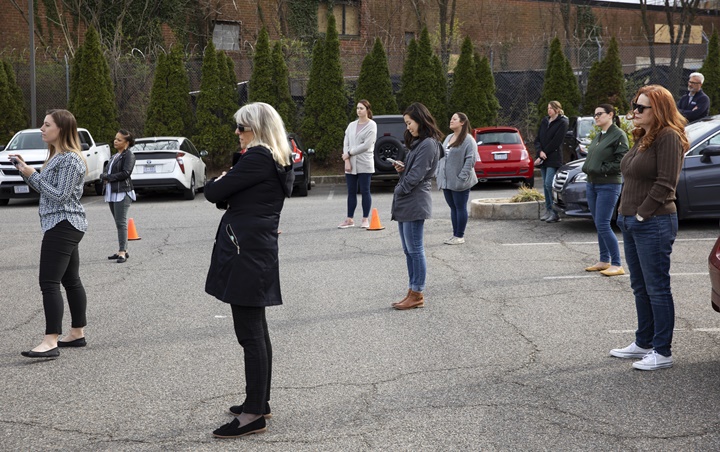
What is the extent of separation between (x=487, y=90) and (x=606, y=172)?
18.5 meters

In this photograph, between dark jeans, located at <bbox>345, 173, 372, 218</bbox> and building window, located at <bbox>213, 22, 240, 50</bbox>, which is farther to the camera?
building window, located at <bbox>213, 22, 240, 50</bbox>

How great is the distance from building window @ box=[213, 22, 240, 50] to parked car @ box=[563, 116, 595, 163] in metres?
18.6

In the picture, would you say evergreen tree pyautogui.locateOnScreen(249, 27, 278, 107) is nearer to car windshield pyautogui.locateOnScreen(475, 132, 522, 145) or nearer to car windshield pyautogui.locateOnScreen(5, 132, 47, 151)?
car windshield pyautogui.locateOnScreen(5, 132, 47, 151)

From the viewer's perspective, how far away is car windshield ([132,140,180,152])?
20.2 metres

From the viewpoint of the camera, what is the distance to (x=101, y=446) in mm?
4562

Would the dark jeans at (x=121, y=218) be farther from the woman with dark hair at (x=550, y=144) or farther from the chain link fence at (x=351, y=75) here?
the chain link fence at (x=351, y=75)

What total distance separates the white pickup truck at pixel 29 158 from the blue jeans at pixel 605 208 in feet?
39.7

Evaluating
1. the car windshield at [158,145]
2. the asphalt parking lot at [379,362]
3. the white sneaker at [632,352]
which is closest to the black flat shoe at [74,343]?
the asphalt parking lot at [379,362]

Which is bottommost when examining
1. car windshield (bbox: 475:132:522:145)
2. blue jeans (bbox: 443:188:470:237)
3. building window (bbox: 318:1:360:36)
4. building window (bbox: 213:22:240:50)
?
blue jeans (bbox: 443:188:470:237)

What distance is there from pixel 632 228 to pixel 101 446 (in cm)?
376

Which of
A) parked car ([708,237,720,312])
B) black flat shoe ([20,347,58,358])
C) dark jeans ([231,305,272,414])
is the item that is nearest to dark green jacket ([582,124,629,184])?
parked car ([708,237,720,312])

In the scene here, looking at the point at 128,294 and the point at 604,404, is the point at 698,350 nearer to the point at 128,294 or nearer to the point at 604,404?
the point at 604,404

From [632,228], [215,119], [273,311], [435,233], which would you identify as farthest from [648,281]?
[215,119]

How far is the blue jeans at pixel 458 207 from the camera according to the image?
11.4 meters
